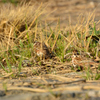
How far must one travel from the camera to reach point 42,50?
6.06ft

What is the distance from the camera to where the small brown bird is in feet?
5.97

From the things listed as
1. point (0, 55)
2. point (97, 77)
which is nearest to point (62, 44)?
point (0, 55)

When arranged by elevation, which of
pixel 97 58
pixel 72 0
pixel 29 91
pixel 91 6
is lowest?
pixel 29 91

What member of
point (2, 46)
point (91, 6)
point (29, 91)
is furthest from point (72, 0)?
point (29, 91)

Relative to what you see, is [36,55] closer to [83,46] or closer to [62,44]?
[62,44]

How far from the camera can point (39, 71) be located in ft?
4.94

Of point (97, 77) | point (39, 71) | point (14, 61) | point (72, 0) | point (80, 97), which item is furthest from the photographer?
point (72, 0)

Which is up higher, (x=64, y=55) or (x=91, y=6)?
(x=91, y=6)

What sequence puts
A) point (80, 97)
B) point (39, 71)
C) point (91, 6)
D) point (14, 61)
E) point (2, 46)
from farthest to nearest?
point (91, 6) < point (2, 46) < point (14, 61) < point (39, 71) < point (80, 97)

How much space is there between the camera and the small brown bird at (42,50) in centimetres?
182

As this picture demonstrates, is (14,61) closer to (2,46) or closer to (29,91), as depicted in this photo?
(2,46)

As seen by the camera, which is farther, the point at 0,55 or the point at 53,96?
the point at 0,55

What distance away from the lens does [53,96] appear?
2.86 feet

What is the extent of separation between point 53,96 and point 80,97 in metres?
0.13
